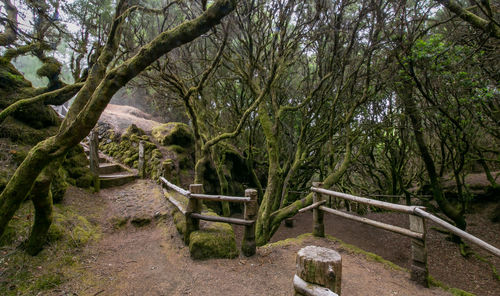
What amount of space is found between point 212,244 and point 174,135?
8247 mm

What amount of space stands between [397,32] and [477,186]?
7.96 m

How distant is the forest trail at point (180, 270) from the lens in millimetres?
3535

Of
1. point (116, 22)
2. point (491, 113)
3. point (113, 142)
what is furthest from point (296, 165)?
point (113, 142)

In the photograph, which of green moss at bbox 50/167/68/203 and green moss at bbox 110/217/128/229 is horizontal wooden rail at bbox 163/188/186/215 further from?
green moss at bbox 50/167/68/203

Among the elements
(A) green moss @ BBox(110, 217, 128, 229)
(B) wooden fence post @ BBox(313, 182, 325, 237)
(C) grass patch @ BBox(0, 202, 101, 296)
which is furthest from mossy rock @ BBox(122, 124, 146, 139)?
(B) wooden fence post @ BBox(313, 182, 325, 237)

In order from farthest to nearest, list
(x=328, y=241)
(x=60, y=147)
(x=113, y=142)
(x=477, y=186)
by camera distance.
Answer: (x=113, y=142) < (x=477, y=186) < (x=328, y=241) < (x=60, y=147)

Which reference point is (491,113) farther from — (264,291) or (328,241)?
(264,291)

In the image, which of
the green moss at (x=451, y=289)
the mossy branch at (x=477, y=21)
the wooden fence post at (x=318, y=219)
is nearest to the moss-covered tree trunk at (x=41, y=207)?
the wooden fence post at (x=318, y=219)

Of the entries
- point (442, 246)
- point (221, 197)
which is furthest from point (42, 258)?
point (442, 246)

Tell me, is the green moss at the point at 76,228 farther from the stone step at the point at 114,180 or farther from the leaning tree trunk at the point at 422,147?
the leaning tree trunk at the point at 422,147

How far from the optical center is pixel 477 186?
30.0 ft

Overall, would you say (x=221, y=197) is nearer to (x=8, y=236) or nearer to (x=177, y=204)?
(x=177, y=204)

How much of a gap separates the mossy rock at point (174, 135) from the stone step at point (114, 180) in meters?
2.69

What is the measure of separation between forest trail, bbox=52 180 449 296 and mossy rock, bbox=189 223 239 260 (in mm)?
132
